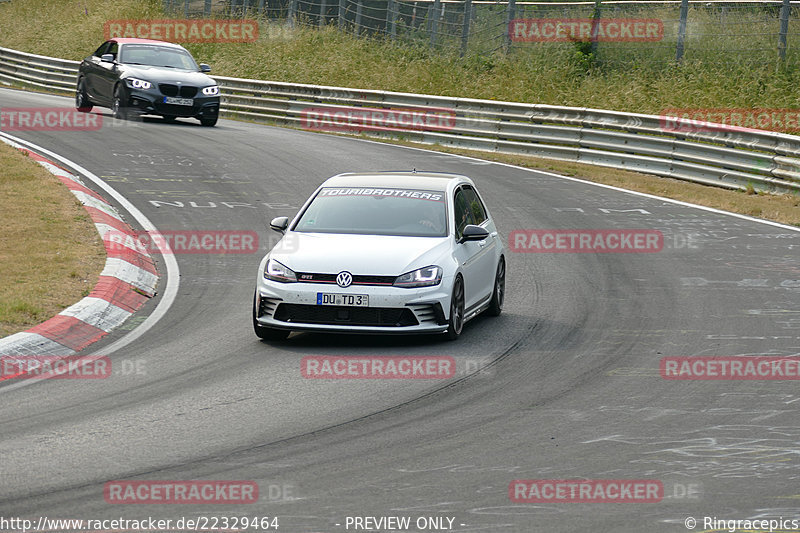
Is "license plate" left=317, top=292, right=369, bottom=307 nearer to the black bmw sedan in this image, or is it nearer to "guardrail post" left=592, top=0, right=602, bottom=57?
the black bmw sedan

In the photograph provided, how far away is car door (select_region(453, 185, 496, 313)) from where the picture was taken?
11.3 metres

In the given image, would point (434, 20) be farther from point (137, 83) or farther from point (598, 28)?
point (137, 83)

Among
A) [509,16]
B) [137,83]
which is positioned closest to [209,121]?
[137,83]

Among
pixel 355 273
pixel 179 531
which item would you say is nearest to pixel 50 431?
pixel 179 531

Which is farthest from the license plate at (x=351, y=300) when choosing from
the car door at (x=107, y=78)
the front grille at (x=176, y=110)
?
the car door at (x=107, y=78)

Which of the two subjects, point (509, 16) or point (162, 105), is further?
point (509, 16)

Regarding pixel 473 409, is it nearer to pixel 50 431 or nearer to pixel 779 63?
pixel 50 431

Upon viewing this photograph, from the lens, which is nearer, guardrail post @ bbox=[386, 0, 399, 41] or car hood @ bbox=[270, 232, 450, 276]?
car hood @ bbox=[270, 232, 450, 276]

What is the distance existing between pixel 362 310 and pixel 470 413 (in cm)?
237

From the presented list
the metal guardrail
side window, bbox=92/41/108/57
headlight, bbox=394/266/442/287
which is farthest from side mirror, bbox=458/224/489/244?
side window, bbox=92/41/108/57

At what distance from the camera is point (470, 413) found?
330 inches

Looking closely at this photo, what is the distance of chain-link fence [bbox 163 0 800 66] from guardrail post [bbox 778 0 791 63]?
24 millimetres

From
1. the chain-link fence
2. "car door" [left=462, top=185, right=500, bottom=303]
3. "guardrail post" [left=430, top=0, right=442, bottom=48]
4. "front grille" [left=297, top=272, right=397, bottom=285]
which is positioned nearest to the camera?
"front grille" [left=297, top=272, right=397, bottom=285]

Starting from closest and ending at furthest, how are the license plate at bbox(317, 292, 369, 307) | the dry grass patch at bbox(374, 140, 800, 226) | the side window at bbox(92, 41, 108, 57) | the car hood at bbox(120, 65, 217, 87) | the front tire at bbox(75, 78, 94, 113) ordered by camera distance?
the license plate at bbox(317, 292, 369, 307)
the dry grass patch at bbox(374, 140, 800, 226)
the car hood at bbox(120, 65, 217, 87)
the side window at bbox(92, 41, 108, 57)
the front tire at bbox(75, 78, 94, 113)
